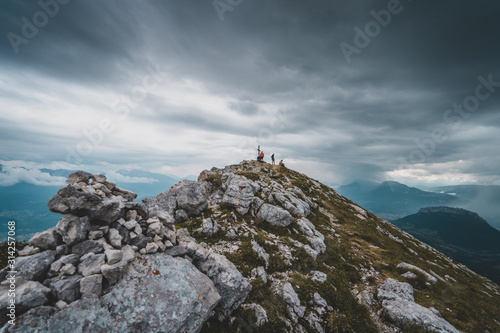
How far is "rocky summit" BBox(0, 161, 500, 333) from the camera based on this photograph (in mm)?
10227

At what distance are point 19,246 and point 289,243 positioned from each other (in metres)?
24.2

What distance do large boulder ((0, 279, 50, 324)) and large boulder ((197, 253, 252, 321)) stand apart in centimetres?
852

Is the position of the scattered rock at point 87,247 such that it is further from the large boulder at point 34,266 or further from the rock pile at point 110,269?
the large boulder at point 34,266

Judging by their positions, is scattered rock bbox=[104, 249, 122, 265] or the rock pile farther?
scattered rock bbox=[104, 249, 122, 265]

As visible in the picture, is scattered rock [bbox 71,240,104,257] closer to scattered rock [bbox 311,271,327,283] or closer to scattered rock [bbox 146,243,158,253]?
scattered rock [bbox 146,243,158,253]

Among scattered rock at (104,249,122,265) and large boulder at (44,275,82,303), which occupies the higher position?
scattered rock at (104,249,122,265)

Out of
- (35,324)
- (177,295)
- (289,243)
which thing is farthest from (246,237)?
A: (35,324)

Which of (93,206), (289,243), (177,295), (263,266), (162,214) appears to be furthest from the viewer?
(289,243)

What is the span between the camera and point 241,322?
13.7 m

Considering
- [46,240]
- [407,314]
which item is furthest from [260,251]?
[46,240]

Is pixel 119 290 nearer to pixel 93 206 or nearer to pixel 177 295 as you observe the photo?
pixel 177 295

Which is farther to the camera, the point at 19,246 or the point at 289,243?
the point at 289,243

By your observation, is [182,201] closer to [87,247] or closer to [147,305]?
[87,247]

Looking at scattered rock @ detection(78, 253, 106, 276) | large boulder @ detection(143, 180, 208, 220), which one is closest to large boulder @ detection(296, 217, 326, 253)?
large boulder @ detection(143, 180, 208, 220)
